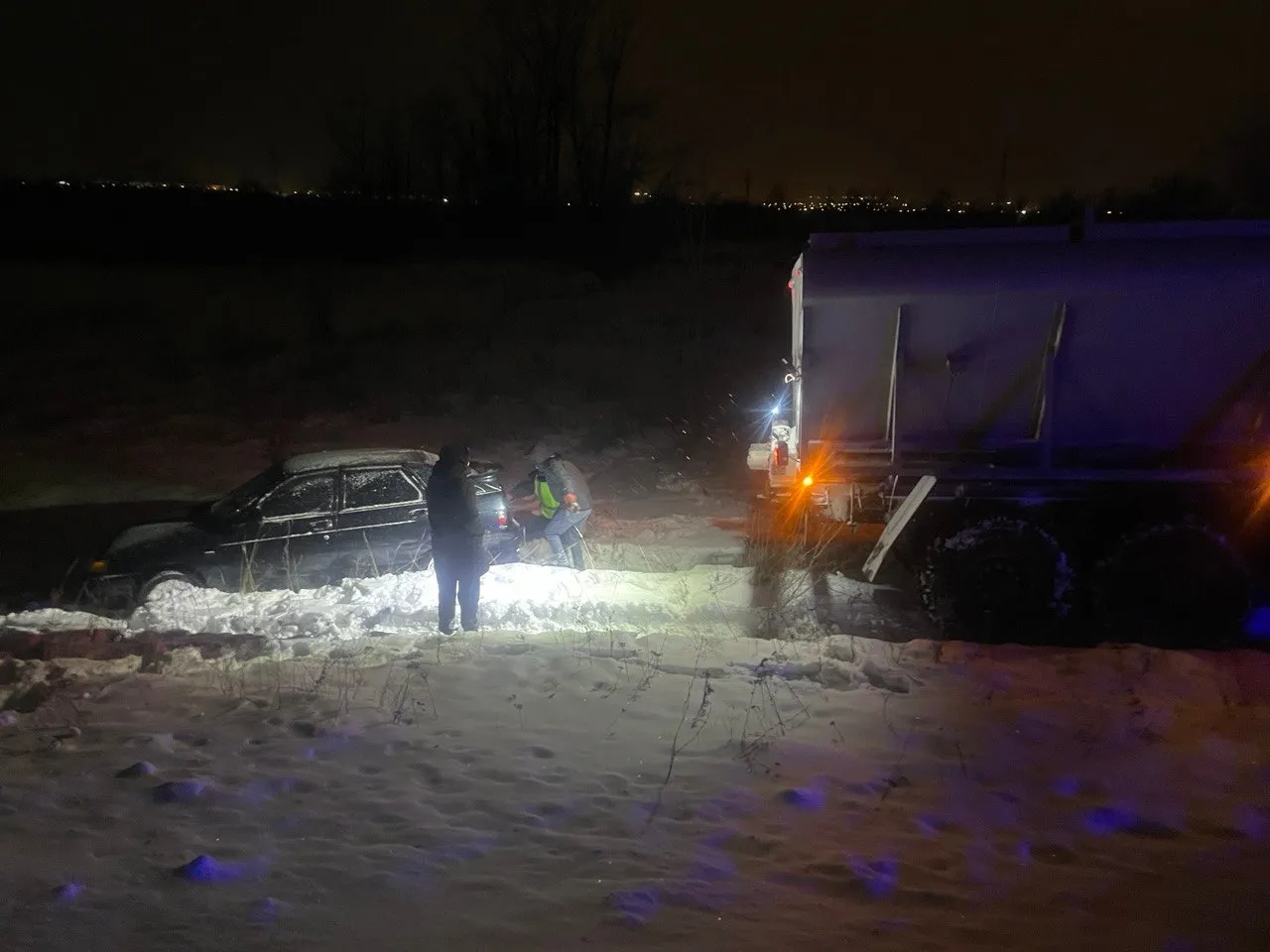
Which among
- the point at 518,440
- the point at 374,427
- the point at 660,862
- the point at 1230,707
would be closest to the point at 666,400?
the point at 518,440

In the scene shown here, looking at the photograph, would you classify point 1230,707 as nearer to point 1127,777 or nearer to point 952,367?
point 1127,777

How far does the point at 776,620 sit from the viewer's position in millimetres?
8961

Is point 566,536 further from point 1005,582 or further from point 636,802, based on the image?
point 636,802

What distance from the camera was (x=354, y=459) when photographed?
10.0 m

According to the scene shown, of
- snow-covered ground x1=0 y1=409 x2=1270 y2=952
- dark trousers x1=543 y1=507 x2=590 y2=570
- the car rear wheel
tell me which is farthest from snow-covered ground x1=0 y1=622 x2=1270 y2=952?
dark trousers x1=543 y1=507 x2=590 y2=570

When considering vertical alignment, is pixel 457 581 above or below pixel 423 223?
below

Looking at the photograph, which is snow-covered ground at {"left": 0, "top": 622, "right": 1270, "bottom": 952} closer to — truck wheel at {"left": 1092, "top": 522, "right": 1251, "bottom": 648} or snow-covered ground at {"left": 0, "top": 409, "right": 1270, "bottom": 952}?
snow-covered ground at {"left": 0, "top": 409, "right": 1270, "bottom": 952}

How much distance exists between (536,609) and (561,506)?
1759 millimetres

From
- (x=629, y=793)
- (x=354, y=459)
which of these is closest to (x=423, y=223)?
(x=354, y=459)

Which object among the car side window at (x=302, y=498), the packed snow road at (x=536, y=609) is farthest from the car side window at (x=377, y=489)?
the packed snow road at (x=536, y=609)

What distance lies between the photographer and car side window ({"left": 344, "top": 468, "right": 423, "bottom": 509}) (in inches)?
388

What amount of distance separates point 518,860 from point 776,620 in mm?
4899

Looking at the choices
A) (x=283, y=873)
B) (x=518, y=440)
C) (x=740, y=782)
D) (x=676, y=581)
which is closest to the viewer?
(x=283, y=873)

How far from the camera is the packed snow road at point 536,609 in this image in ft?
27.4
